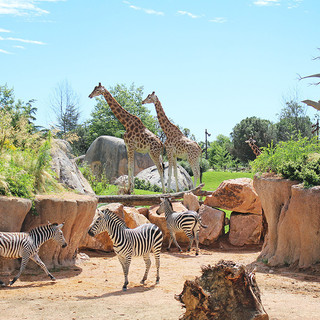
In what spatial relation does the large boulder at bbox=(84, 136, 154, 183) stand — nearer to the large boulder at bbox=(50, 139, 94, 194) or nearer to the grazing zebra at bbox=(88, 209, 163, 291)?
the large boulder at bbox=(50, 139, 94, 194)

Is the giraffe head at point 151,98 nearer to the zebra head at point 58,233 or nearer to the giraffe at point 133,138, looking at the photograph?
the giraffe at point 133,138

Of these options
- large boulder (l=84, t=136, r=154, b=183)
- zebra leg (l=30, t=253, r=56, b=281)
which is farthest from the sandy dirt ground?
large boulder (l=84, t=136, r=154, b=183)

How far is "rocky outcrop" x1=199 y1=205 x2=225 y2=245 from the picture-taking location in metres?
13.6

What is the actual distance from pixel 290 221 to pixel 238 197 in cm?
427

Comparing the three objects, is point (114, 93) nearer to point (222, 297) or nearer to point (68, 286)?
point (68, 286)

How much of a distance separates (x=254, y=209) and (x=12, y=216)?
7704 millimetres

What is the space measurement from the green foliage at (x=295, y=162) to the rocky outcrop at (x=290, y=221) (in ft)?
0.71

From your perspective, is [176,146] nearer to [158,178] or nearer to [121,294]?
[158,178]

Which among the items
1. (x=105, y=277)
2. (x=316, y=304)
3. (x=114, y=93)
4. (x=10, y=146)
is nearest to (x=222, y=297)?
(x=316, y=304)

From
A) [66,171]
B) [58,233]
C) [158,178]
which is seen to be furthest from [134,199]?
[158,178]

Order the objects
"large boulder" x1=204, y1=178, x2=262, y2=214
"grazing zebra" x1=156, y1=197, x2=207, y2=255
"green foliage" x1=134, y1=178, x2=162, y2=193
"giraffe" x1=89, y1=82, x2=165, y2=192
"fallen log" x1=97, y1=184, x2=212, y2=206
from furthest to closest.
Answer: "green foliage" x1=134, y1=178, x2=162, y2=193
"giraffe" x1=89, y1=82, x2=165, y2=192
"fallen log" x1=97, y1=184, x2=212, y2=206
"large boulder" x1=204, y1=178, x2=262, y2=214
"grazing zebra" x1=156, y1=197, x2=207, y2=255

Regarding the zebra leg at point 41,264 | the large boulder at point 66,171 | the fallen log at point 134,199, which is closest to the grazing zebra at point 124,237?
the zebra leg at point 41,264

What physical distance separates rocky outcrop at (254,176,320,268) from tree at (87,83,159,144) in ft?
84.0

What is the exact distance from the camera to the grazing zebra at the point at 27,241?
7.74 meters
